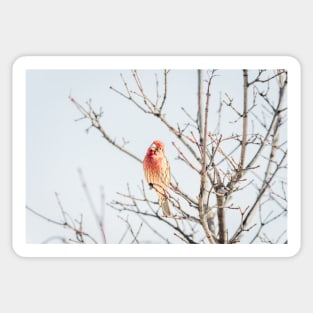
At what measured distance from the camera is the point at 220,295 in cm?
390

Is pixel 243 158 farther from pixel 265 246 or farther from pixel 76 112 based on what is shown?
pixel 76 112

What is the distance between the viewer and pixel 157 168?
3857 millimetres

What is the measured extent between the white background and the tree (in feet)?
0.32

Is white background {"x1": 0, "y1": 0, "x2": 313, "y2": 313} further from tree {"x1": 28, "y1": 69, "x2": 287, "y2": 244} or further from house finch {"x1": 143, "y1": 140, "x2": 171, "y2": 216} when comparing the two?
house finch {"x1": 143, "y1": 140, "x2": 171, "y2": 216}

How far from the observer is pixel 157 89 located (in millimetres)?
3885

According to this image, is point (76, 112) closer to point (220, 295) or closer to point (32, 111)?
point (32, 111)

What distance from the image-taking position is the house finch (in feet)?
12.6
